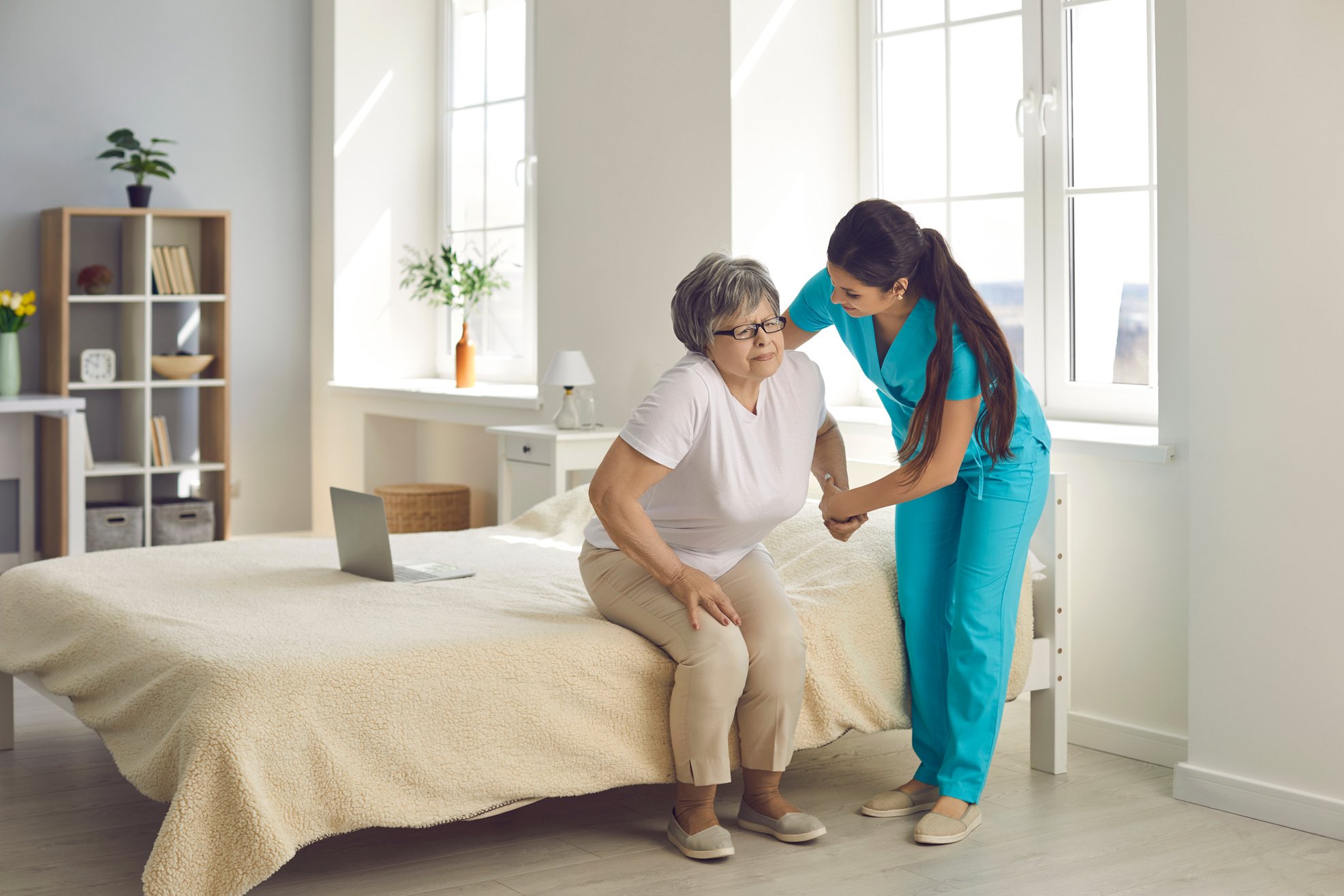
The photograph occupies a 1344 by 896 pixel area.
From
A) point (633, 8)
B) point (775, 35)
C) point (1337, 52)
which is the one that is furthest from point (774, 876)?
point (633, 8)

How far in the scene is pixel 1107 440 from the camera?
3266 millimetres

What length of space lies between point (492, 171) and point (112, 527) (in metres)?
2.18

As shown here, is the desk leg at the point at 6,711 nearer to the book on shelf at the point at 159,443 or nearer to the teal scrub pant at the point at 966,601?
the teal scrub pant at the point at 966,601

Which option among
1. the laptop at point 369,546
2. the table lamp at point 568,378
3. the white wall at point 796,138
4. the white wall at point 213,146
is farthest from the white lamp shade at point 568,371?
the white wall at point 213,146

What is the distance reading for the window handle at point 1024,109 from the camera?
378 cm

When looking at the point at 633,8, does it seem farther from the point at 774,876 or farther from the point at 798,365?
the point at 774,876

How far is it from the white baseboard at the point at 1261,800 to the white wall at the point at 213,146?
180 inches

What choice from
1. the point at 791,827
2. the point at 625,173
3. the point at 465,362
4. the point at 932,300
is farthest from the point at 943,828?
the point at 465,362

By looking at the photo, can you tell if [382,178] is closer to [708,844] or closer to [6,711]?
[6,711]

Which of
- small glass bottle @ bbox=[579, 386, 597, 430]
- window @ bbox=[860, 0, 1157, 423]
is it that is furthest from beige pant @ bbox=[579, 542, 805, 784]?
small glass bottle @ bbox=[579, 386, 597, 430]

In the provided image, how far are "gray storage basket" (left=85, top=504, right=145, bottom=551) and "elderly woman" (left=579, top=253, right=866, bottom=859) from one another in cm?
363

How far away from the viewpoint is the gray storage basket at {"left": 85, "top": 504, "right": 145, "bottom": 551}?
5562 millimetres

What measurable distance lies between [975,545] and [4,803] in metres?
2.00

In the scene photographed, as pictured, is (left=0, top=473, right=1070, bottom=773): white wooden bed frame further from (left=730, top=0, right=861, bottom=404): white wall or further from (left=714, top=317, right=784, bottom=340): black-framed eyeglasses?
(left=730, top=0, right=861, bottom=404): white wall
